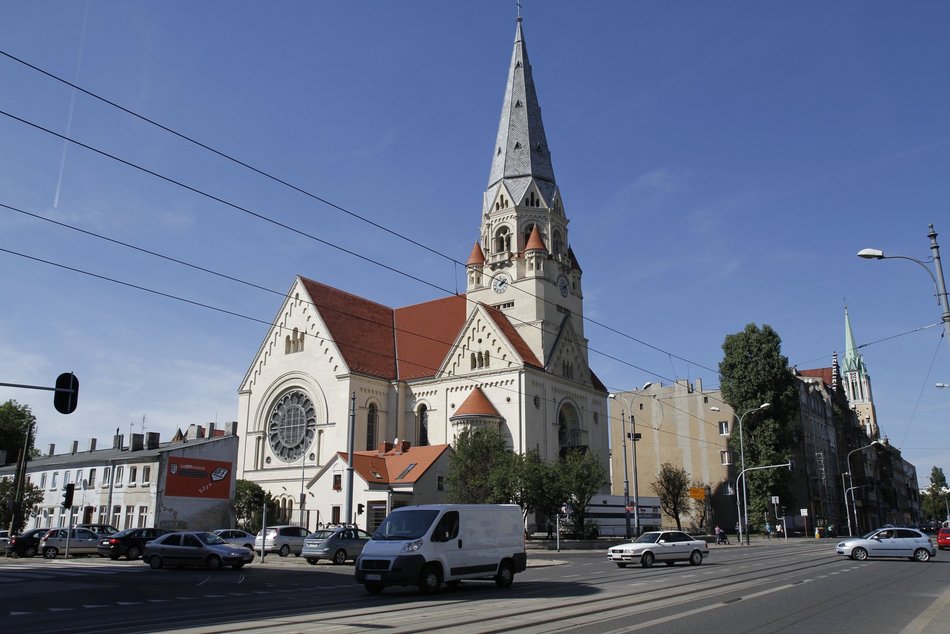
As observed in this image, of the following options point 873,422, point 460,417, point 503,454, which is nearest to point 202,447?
point 460,417

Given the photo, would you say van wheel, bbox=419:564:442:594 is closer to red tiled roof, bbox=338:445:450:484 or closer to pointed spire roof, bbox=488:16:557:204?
red tiled roof, bbox=338:445:450:484

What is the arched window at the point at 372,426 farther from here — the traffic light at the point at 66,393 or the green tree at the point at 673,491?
the traffic light at the point at 66,393

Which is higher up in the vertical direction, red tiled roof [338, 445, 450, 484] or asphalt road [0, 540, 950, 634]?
red tiled roof [338, 445, 450, 484]

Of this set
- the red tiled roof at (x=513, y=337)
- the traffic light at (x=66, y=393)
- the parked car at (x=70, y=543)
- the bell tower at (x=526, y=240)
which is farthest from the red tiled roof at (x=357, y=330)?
the traffic light at (x=66, y=393)

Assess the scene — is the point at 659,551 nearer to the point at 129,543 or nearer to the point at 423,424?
the point at 129,543

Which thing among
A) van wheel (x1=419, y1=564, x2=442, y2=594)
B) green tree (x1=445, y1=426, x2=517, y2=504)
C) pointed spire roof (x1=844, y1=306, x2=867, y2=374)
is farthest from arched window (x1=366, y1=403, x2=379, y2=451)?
pointed spire roof (x1=844, y1=306, x2=867, y2=374)

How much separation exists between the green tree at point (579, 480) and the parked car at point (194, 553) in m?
20.2

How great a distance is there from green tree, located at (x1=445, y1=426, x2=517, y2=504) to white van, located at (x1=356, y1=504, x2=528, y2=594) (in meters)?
22.3

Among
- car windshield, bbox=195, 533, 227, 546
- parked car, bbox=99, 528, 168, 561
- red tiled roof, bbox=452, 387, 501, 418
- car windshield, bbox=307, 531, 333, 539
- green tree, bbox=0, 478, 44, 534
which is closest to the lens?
car windshield, bbox=195, 533, 227, 546

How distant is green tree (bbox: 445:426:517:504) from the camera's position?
41.7 m

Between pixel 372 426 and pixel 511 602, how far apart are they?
1676 inches

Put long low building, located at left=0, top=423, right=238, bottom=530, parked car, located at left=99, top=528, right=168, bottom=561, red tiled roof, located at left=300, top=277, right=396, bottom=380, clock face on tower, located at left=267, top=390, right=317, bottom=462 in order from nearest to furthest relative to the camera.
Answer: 1. parked car, located at left=99, top=528, right=168, bottom=561
2. long low building, located at left=0, top=423, right=238, bottom=530
3. clock face on tower, located at left=267, top=390, right=317, bottom=462
4. red tiled roof, located at left=300, top=277, right=396, bottom=380

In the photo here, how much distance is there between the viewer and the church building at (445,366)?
53.1m

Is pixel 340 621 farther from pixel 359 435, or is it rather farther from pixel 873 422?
pixel 873 422
